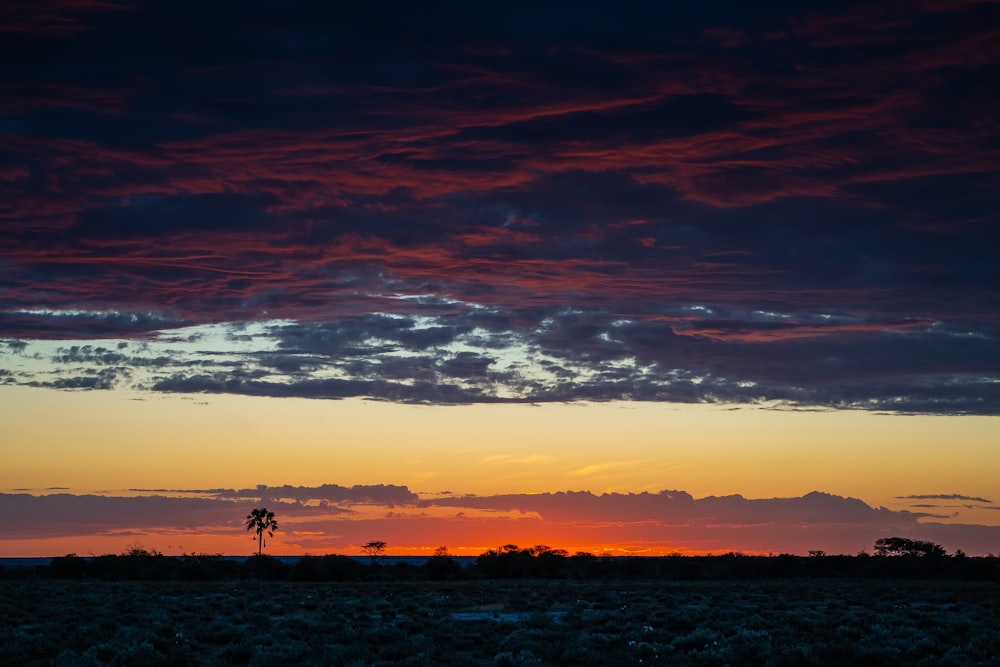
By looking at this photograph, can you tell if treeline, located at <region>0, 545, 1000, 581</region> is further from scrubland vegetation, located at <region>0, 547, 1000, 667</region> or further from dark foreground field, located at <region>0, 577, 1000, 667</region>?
dark foreground field, located at <region>0, 577, 1000, 667</region>

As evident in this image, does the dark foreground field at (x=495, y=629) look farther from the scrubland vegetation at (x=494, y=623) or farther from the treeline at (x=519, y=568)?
the treeline at (x=519, y=568)

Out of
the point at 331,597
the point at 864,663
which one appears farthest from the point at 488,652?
the point at 331,597

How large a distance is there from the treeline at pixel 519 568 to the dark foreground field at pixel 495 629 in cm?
1876

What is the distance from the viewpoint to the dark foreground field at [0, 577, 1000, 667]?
72.6ft

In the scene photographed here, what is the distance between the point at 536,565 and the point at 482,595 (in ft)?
88.9

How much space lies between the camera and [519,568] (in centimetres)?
7444

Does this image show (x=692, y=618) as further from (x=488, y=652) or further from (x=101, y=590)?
(x=101, y=590)

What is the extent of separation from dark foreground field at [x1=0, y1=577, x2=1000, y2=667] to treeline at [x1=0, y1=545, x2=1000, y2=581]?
18.8 m

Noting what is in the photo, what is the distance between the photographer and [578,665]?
21875 mm

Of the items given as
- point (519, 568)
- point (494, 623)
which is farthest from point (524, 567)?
point (494, 623)

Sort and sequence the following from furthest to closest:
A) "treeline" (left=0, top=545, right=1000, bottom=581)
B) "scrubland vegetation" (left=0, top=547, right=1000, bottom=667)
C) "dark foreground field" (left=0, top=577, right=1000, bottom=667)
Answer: "treeline" (left=0, top=545, right=1000, bottom=581)
"scrubland vegetation" (left=0, top=547, right=1000, bottom=667)
"dark foreground field" (left=0, top=577, right=1000, bottom=667)

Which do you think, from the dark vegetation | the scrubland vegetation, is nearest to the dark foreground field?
the scrubland vegetation

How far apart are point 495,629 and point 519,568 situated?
46103 mm

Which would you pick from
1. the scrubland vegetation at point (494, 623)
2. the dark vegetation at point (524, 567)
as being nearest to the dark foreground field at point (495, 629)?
the scrubland vegetation at point (494, 623)
